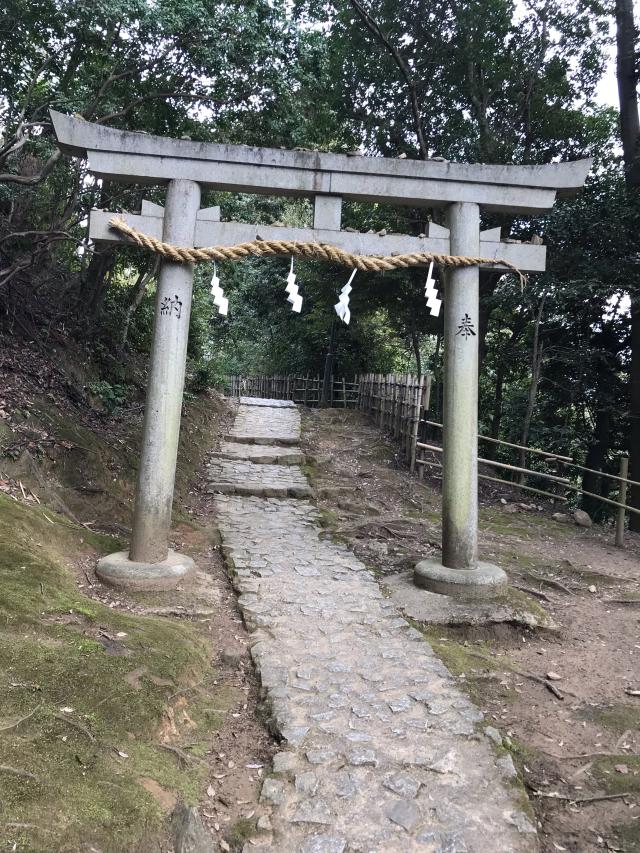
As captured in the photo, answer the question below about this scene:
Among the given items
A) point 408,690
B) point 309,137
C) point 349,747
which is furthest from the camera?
point 309,137

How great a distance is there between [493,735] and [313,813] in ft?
3.83

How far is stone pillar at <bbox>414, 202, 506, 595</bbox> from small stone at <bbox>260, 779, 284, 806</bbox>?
2774 millimetres

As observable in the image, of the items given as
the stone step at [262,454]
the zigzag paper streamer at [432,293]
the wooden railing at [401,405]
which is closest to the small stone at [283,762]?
the zigzag paper streamer at [432,293]

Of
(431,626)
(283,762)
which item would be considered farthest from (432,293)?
(283,762)

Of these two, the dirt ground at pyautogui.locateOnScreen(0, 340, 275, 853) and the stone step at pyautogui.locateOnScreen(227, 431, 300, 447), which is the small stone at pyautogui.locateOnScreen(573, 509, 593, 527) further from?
the dirt ground at pyautogui.locateOnScreen(0, 340, 275, 853)

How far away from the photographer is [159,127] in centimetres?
849

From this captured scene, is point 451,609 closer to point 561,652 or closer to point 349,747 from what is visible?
point 561,652

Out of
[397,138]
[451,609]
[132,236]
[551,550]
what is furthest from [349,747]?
[397,138]

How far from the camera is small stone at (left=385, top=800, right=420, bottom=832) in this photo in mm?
2564

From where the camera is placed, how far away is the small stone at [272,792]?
2.68 m

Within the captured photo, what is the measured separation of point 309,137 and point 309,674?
811cm

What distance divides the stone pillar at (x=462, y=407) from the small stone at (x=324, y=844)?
2990mm

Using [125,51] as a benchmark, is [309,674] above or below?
below

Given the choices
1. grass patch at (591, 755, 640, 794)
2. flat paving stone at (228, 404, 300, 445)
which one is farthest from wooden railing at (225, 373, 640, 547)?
grass patch at (591, 755, 640, 794)
